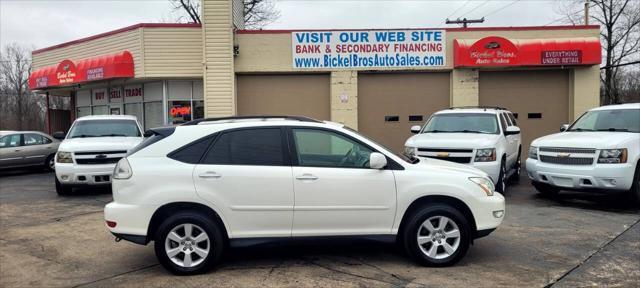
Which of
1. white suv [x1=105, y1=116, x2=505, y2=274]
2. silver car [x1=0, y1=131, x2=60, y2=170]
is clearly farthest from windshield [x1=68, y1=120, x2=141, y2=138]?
white suv [x1=105, y1=116, x2=505, y2=274]

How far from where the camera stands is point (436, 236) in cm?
545

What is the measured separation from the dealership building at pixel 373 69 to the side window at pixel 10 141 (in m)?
3.55

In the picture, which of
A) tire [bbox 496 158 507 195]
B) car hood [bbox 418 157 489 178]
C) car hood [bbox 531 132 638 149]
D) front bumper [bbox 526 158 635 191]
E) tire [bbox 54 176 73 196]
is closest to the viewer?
car hood [bbox 418 157 489 178]

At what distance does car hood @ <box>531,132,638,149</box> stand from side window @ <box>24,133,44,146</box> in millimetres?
15407

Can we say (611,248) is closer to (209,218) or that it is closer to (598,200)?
(598,200)

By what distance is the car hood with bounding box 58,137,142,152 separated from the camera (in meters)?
10.6

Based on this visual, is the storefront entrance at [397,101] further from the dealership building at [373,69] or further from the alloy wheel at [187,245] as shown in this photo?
the alloy wheel at [187,245]

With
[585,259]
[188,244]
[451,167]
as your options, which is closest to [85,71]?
[188,244]

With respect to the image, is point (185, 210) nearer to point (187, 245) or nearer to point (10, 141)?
point (187, 245)

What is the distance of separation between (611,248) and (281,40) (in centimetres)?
1229

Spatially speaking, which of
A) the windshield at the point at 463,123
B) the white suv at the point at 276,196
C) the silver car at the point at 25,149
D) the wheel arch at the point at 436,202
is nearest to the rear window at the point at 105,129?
the silver car at the point at 25,149

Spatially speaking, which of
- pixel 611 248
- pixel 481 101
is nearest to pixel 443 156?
pixel 611 248

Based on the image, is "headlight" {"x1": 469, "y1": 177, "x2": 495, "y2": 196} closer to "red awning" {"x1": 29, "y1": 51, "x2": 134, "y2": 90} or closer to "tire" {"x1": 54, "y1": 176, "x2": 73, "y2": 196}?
"tire" {"x1": 54, "y1": 176, "x2": 73, "y2": 196}

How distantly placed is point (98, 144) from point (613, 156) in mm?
9828
